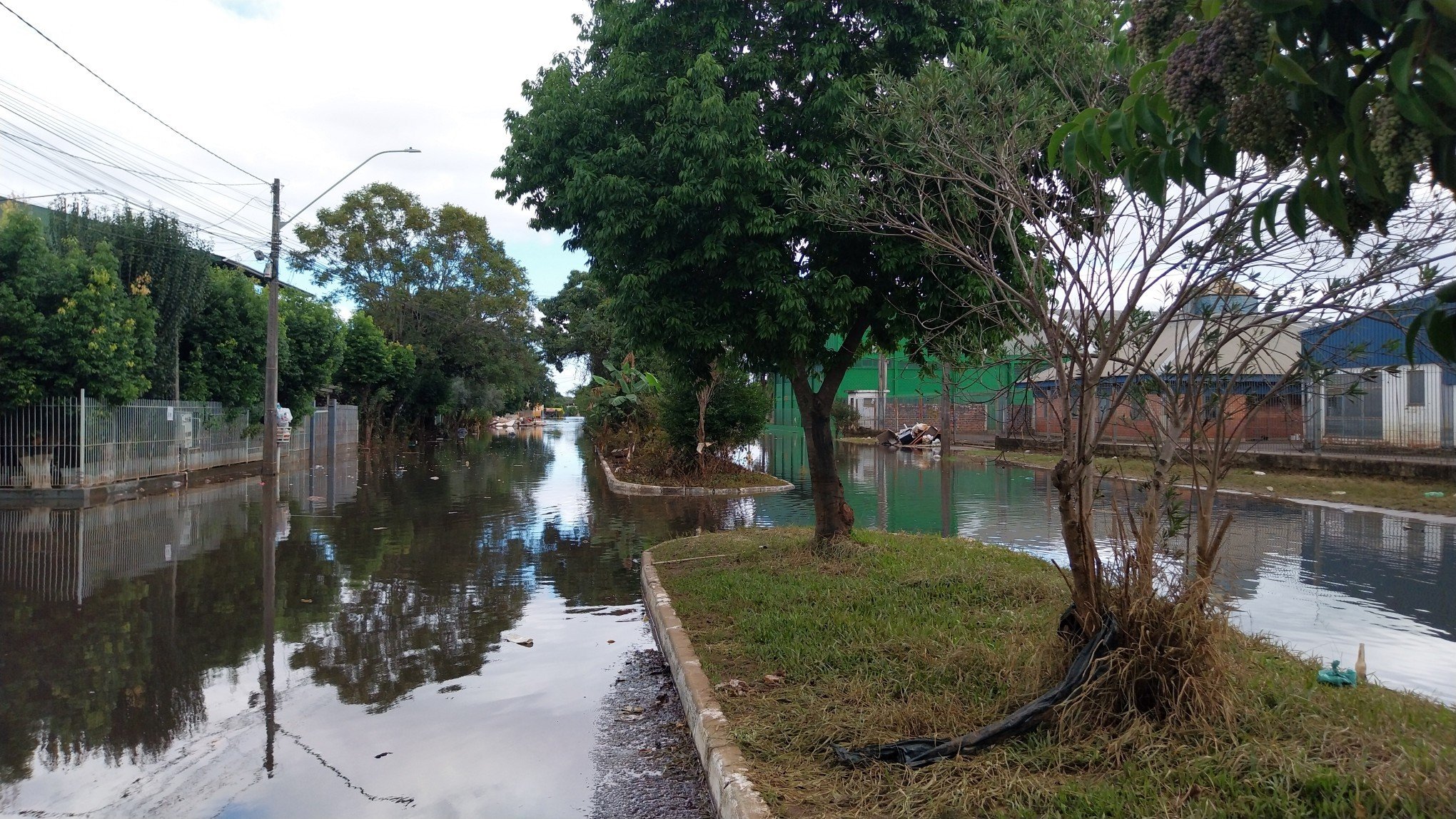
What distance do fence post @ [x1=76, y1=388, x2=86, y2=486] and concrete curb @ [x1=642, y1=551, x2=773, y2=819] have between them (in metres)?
16.2

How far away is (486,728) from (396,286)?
4054 centimetres

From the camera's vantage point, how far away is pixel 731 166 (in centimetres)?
838

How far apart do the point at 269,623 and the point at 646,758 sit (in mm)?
4789

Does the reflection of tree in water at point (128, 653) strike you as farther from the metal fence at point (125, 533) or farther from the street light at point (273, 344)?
the street light at point (273, 344)

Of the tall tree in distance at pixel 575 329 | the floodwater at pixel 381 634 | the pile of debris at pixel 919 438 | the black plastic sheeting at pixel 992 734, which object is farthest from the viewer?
the tall tree in distance at pixel 575 329

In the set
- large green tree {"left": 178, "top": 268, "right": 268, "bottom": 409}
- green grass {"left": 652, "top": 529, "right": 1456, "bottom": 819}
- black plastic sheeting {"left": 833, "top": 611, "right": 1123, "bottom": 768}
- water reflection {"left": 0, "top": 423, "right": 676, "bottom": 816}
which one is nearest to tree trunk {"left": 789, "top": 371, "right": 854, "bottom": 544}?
water reflection {"left": 0, "top": 423, "right": 676, "bottom": 816}

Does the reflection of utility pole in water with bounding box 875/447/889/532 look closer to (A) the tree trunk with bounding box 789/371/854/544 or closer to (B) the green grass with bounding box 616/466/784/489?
(B) the green grass with bounding box 616/466/784/489

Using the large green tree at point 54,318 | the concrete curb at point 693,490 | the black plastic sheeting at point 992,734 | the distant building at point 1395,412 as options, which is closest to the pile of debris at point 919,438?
the distant building at point 1395,412

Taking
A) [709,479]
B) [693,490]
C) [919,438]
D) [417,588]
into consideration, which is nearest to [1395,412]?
[709,479]

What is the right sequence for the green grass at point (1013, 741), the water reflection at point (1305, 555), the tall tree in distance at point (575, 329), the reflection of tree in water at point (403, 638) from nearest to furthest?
the green grass at point (1013, 741) → the reflection of tree in water at point (403, 638) → the water reflection at point (1305, 555) → the tall tree in distance at point (575, 329)

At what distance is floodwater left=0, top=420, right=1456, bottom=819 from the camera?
5.00 meters

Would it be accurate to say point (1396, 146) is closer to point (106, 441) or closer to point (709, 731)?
point (709, 731)

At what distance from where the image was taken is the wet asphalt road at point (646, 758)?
15.4 ft

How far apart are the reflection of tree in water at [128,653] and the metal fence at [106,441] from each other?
9631 mm
